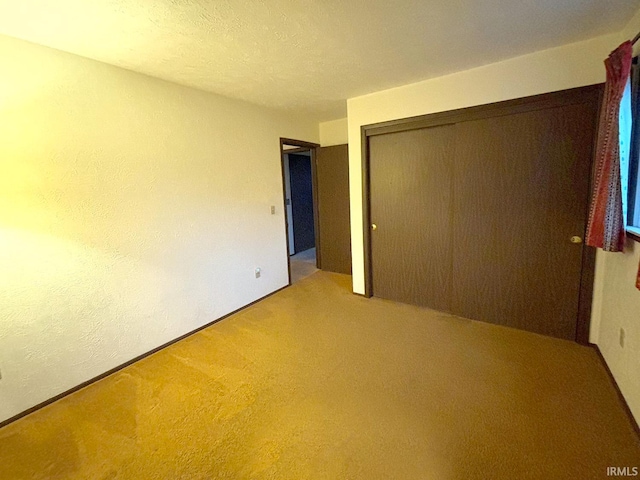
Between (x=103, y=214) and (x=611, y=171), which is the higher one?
(x=611, y=171)

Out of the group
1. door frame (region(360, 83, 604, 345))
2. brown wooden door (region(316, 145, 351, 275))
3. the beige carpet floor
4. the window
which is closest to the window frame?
the window

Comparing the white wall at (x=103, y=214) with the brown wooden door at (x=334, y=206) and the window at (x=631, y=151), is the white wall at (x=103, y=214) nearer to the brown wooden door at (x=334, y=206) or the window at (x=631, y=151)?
the brown wooden door at (x=334, y=206)

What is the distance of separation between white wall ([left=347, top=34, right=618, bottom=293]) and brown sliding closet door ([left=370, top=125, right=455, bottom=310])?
20cm

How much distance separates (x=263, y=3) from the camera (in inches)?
61.1

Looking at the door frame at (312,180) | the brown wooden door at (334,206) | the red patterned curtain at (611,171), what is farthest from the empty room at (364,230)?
the brown wooden door at (334,206)

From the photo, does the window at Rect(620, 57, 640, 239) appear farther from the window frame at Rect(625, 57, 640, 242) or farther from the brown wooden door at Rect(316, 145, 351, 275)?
the brown wooden door at Rect(316, 145, 351, 275)

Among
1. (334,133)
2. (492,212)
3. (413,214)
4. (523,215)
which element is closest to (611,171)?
(523,215)

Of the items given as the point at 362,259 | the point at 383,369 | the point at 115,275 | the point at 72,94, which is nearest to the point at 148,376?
the point at 115,275

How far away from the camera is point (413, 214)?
10.3 feet

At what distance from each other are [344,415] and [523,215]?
214 centimetres

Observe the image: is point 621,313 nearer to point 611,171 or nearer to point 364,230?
point 611,171

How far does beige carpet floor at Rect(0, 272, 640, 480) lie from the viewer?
4.76ft

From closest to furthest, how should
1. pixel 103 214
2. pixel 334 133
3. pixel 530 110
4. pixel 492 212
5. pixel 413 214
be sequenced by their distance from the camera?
1. pixel 103 214
2. pixel 530 110
3. pixel 492 212
4. pixel 413 214
5. pixel 334 133

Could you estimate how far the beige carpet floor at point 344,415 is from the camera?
1.45 m
